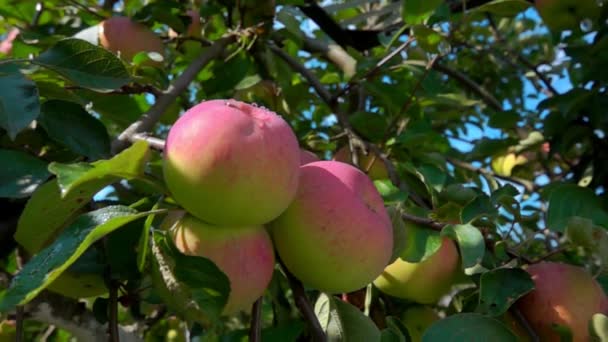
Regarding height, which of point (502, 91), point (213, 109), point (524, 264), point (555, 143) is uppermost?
point (213, 109)

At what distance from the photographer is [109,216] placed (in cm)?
55

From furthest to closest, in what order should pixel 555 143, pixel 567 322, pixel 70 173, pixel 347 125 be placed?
pixel 555 143
pixel 347 125
pixel 567 322
pixel 70 173

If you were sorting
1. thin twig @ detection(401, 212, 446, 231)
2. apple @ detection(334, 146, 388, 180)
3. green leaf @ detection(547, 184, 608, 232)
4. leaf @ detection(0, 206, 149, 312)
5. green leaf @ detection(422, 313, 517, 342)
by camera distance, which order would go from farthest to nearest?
apple @ detection(334, 146, 388, 180) < green leaf @ detection(547, 184, 608, 232) < thin twig @ detection(401, 212, 446, 231) < green leaf @ detection(422, 313, 517, 342) < leaf @ detection(0, 206, 149, 312)

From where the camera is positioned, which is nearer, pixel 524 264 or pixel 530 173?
pixel 524 264

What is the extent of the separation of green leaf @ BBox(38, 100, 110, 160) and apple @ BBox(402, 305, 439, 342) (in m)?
0.55

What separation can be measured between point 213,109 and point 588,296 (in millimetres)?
535

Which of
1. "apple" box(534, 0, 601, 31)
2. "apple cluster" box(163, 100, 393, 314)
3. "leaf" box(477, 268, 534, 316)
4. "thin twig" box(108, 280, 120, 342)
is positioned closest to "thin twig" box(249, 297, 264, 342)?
"apple cluster" box(163, 100, 393, 314)

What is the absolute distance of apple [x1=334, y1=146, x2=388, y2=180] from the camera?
3.78 feet

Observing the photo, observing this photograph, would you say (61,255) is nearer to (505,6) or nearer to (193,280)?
(193,280)

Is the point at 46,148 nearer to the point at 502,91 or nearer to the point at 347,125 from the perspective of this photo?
the point at 347,125

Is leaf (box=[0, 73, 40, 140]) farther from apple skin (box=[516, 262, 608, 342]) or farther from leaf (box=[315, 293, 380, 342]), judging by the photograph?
apple skin (box=[516, 262, 608, 342])

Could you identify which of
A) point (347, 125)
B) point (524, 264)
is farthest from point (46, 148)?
point (524, 264)

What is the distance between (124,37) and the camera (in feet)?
3.84

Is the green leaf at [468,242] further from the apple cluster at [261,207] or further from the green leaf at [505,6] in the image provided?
the green leaf at [505,6]
